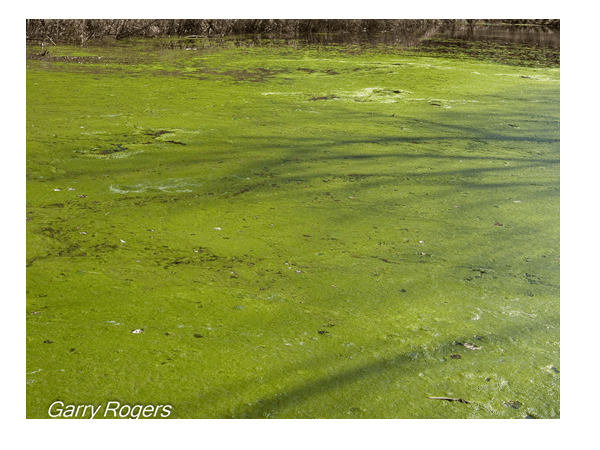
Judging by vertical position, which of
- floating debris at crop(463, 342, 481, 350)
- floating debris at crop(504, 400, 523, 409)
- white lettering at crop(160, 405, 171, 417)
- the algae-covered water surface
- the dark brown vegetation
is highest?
the dark brown vegetation

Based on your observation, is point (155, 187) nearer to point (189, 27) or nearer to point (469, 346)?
point (469, 346)

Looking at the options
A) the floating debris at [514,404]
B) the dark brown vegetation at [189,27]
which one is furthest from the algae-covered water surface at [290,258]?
the dark brown vegetation at [189,27]

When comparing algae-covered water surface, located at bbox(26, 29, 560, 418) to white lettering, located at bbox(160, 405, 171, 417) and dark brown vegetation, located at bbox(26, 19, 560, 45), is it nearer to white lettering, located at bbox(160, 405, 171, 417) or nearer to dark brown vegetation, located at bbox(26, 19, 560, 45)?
white lettering, located at bbox(160, 405, 171, 417)

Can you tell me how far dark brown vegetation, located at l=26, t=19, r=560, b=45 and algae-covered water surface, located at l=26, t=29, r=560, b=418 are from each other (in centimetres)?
366

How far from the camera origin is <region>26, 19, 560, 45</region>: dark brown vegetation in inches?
309

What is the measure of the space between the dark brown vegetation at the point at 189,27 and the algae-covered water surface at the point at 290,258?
3.66m

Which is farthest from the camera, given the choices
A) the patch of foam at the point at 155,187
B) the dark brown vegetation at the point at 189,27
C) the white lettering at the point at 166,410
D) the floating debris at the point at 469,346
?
the dark brown vegetation at the point at 189,27

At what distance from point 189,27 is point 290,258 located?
305 inches

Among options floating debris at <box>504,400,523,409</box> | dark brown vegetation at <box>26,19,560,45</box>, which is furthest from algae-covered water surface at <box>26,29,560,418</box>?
dark brown vegetation at <box>26,19,560,45</box>

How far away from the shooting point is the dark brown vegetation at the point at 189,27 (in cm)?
785

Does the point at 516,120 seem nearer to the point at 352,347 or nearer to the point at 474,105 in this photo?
the point at 474,105

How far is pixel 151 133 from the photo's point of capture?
12.6 ft

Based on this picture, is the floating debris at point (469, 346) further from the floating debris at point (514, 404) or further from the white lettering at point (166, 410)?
the white lettering at point (166, 410)

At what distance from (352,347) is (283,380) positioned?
0.85 ft
